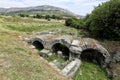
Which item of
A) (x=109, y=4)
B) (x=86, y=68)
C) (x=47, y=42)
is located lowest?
(x=86, y=68)

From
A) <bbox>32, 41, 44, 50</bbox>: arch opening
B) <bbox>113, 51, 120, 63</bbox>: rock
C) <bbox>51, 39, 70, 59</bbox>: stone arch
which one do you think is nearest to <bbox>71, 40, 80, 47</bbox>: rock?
<bbox>51, 39, 70, 59</bbox>: stone arch

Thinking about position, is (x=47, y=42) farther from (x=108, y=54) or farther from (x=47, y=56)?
(x=108, y=54)

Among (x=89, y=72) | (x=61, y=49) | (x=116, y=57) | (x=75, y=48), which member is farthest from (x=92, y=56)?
(x=89, y=72)

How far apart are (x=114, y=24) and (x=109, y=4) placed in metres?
4.05

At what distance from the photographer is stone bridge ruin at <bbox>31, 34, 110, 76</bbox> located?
3331 cm

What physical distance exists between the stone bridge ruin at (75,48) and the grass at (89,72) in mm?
1199

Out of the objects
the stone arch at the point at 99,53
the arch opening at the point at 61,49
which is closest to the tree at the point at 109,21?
the stone arch at the point at 99,53

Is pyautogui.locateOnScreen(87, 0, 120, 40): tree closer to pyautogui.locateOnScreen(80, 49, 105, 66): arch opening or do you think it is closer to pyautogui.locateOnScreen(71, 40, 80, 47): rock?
pyautogui.locateOnScreen(80, 49, 105, 66): arch opening

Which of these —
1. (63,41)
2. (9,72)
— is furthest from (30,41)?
(9,72)

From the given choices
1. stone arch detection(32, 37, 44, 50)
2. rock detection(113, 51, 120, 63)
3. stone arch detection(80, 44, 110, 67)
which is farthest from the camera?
stone arch detection(32, 37, 44, 50)

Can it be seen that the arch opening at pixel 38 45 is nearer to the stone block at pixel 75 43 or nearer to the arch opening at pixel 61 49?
the arch opening at pixel 61 49

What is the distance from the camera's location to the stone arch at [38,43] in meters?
36.4

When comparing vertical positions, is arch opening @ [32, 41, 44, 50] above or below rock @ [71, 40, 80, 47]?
below

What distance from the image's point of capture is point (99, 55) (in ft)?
117
